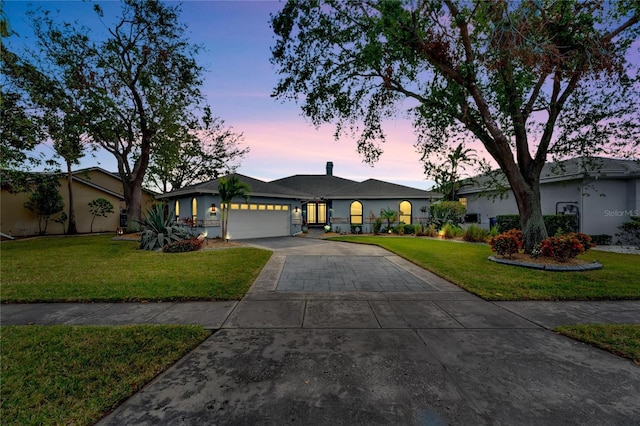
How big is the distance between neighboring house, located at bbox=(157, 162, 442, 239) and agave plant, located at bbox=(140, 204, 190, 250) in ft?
7.50

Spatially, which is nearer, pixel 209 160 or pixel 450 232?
pixel 450 232

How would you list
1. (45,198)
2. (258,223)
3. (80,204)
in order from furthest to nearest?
(80,204) → (45,198) → (258,223)

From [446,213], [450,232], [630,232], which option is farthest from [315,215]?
[630,232]

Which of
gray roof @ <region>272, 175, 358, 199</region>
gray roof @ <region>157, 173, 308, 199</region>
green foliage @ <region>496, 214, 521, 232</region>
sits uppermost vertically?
gray roof @ <region>272, 175, 358, 199</region>

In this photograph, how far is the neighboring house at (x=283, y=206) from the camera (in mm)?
15680

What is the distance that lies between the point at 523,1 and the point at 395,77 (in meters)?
3.73

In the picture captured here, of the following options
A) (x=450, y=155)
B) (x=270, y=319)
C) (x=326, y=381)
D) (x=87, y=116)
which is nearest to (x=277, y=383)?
(x=326, y=381)

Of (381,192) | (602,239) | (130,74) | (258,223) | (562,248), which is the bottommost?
(602,239)

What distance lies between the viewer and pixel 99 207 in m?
22.3

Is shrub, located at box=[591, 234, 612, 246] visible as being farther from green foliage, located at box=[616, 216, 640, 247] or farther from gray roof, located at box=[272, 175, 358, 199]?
gray roof, located at box=[272, 175, 358, 199]

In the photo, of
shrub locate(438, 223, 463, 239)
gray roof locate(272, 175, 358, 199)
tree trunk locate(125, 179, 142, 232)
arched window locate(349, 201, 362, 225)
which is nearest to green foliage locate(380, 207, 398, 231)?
→ arched window locate(349, 201, 362, 225)

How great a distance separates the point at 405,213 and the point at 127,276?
18.1 meters

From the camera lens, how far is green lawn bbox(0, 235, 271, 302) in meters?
5.50

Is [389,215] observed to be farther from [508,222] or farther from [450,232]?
[508,222]
